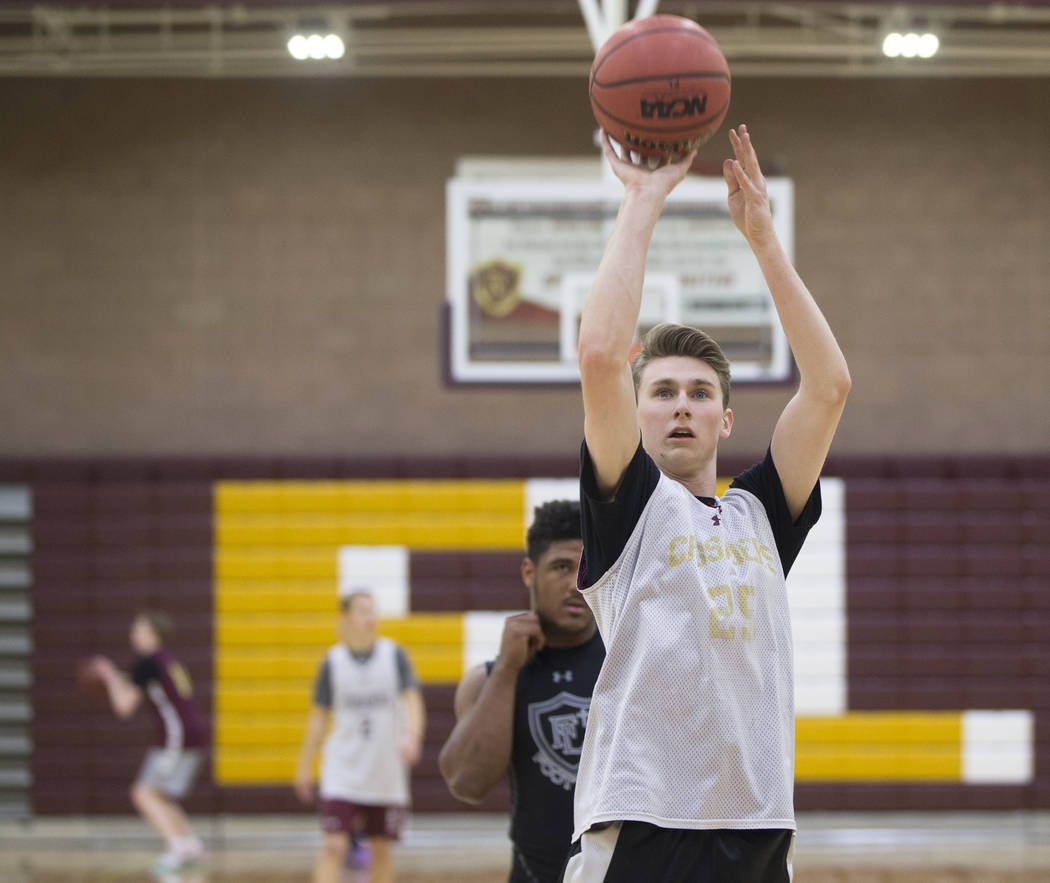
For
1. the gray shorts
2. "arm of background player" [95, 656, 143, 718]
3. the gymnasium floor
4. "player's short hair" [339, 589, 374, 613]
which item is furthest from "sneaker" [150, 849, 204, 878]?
"player's short hair" [339, 589, 374, 613]

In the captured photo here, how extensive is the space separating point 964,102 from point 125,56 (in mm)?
5868

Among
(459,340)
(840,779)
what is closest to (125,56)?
(459,340)

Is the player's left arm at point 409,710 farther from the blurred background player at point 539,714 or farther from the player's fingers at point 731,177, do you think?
the player's fingers at point 731,177

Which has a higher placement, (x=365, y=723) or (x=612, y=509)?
(x=612, y=509)

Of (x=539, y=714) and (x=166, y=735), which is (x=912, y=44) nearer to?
(x=539, y=714)

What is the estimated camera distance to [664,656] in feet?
6.49

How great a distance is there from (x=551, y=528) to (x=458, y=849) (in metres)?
5.63

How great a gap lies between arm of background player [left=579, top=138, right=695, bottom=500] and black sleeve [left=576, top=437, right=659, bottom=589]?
0.01 meters

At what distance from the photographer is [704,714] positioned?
77.5 inches

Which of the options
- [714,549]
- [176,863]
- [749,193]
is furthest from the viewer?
[176,863]

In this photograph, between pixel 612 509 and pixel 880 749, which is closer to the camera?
pixel 612 509

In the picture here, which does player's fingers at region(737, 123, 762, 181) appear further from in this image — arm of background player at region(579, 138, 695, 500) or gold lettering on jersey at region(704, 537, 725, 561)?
gold lettering on jersey at region(704, 537, 725, 561)

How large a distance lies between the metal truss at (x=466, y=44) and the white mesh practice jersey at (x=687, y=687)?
23.4 ft

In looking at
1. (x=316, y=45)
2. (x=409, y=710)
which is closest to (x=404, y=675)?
(x=409, y=710)
